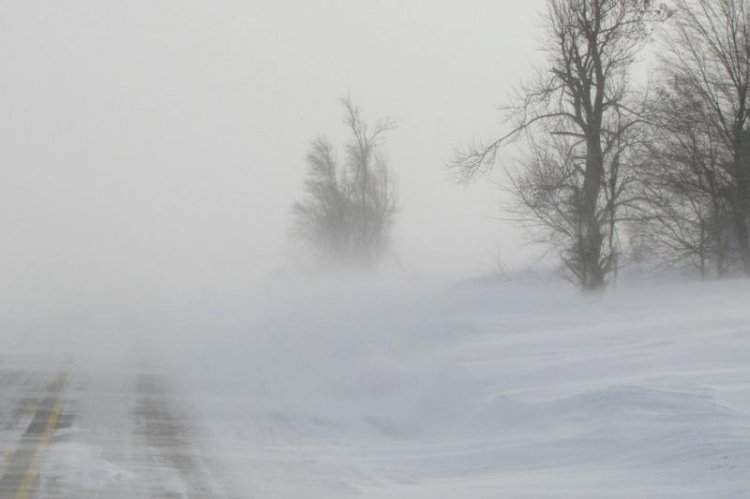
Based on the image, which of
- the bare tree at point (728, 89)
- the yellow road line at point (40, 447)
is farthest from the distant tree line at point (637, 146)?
the yellow road line at point (40, 447)

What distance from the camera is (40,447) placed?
41.7ft

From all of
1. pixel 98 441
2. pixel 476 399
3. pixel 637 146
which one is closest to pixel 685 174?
pixel 637 146

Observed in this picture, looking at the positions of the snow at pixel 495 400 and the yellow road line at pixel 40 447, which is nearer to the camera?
the yellow road line at pixel 40 447

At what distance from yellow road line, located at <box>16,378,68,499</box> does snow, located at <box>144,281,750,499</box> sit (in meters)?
1.86

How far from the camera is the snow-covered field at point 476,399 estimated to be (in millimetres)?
10547

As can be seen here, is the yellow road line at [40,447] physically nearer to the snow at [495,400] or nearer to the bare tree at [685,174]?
the snow at [495,400]

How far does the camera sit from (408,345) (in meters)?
22.7

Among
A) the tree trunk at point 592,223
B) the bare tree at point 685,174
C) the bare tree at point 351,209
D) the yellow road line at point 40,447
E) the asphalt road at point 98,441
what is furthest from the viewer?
the bare tree at point 351,209

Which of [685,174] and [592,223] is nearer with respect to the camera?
[592,223]

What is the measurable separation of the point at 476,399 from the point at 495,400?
0.65 meters

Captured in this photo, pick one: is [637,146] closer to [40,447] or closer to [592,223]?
[592,223]

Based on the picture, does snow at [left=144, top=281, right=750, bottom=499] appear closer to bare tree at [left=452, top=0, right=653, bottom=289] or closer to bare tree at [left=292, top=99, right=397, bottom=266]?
bare tree at [left=452, top=0, right=653, bottom=289]

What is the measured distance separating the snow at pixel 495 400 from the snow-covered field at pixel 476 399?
38mm

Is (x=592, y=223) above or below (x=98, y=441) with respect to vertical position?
above
